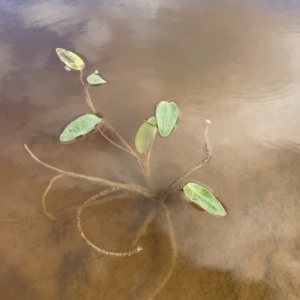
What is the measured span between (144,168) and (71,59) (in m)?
0.53

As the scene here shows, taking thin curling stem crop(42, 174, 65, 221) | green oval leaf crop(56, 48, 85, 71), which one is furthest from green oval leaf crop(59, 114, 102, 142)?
green oval leaf crop(56, 48, 85, 71)

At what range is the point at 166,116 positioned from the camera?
92cm

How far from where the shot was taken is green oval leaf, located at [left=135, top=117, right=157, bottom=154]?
2.83 ft

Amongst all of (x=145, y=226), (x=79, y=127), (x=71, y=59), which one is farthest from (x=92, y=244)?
(x=71, y=59)

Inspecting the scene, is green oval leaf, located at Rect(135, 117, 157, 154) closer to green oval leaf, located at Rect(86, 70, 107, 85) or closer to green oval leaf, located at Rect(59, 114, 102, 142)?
green oval leaf, located at Rect(59, 114, 102, 142)

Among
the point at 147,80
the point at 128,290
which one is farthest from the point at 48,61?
the point at 128,290

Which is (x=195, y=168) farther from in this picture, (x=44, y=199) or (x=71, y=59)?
(x=71, y=59)

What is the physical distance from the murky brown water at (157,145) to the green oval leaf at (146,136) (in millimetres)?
24

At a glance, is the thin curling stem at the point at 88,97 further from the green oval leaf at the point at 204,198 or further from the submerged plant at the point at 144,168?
the green oval leaf at the point at 204,198

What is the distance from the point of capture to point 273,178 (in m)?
0.80

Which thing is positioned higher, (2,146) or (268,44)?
(268,44)

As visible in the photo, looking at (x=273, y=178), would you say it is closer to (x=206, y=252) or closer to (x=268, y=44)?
(x=206, y=252)

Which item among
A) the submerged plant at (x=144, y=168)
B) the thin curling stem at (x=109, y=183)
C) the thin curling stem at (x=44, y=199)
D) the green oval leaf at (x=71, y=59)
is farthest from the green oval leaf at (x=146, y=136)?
the green oval leaf at (x=71, y=59)

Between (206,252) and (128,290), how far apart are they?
0.19 m
